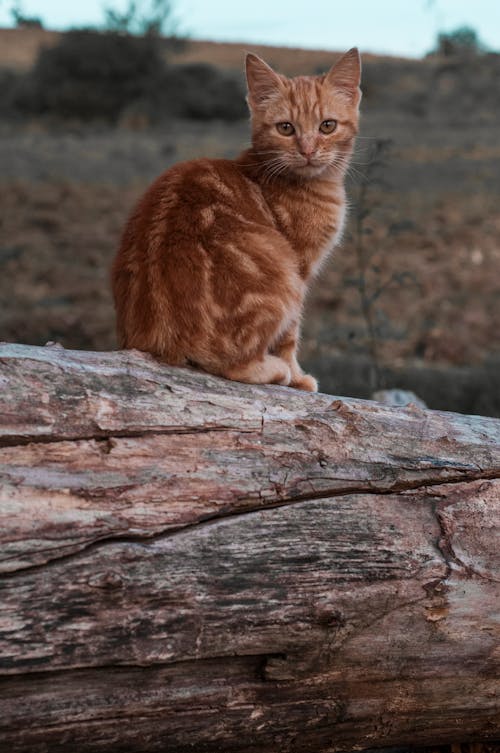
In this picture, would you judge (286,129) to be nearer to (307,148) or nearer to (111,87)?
(307,148)

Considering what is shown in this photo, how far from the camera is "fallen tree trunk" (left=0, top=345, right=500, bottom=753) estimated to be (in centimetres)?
254

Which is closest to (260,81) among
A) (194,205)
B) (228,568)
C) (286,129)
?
(286,129)

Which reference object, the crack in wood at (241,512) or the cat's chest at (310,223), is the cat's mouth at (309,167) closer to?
the cat's chest at (310,223)

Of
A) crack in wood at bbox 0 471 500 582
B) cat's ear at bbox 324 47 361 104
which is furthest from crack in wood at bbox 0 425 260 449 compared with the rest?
cat's ear at bbox 324 47 361 104

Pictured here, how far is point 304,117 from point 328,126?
0.40 feet

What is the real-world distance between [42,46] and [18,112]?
3.28 meters

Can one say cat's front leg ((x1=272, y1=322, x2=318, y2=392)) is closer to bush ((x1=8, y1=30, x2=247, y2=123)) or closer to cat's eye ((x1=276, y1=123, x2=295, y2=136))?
cat's eye ((x1=276, y1=123, x2=295, y2=136))

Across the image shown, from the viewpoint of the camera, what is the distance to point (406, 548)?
2922 millimetres

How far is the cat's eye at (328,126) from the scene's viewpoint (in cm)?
382

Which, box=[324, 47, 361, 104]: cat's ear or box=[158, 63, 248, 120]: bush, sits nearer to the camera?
box=[324, 47, 361, 104]: cat's ear

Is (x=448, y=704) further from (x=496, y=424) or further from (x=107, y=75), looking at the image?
(x=107, y=75)

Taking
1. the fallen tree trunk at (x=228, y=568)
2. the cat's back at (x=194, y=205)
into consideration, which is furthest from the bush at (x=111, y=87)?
the fallen tree trunk at (x=228, y=568)

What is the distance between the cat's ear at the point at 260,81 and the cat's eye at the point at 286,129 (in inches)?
7.1

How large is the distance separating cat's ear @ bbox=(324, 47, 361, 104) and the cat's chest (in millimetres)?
507
